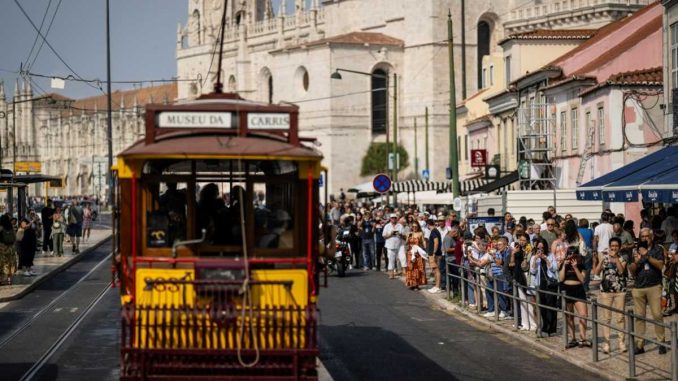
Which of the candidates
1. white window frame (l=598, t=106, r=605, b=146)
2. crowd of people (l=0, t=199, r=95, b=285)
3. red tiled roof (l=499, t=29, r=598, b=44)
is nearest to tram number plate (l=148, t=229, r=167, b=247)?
crowd of people (l=0, t=199, r=95, b=285)

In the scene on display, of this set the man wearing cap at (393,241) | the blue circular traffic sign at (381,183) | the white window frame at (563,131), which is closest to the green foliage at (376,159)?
the white window frame at (563,131)

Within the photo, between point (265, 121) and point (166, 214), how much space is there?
4.19ft

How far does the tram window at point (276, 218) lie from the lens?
12.5m

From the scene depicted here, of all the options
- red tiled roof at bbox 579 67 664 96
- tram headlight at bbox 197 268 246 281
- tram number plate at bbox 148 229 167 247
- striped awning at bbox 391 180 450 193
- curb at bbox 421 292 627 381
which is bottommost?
curb at bbox 421 292 627 381

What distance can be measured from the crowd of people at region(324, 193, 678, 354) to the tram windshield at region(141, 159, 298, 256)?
531 millimetres

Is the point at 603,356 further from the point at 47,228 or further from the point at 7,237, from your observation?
the point at 47,228

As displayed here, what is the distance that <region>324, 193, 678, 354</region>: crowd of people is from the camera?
725 inches

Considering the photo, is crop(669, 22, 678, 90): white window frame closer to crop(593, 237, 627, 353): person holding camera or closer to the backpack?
crop(593, 237, 627, 353): person holding camera

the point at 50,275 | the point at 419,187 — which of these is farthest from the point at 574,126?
the point at 419,187

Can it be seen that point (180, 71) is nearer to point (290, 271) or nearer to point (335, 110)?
point (335, 110)

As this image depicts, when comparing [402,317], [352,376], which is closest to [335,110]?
[402,317]

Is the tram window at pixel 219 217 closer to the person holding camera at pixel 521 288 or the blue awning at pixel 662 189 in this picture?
the person holding camera at pixel 521 288

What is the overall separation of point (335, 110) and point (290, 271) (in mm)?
84209

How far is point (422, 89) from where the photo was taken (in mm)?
97125
